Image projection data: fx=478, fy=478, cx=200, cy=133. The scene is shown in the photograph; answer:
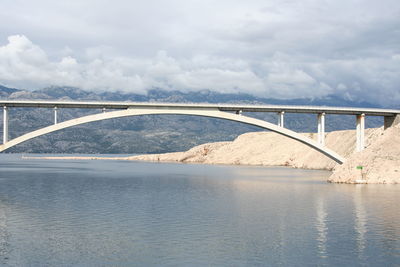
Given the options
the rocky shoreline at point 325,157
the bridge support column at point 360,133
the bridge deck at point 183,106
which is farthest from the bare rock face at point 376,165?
the bridge deck at point 183,106

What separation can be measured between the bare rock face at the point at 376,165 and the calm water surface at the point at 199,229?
1412 centimetres

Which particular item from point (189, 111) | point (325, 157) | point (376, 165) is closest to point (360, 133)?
point (376, 165)

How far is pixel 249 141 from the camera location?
17475 centimetres

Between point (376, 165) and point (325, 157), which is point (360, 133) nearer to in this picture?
point (376, 165)

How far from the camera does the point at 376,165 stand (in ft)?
237

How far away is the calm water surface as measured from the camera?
85.9 ft

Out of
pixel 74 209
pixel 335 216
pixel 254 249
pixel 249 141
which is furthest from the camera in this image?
pixel 249 141

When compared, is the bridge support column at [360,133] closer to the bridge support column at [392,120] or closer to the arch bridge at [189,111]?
the arch bridge at [189,111]

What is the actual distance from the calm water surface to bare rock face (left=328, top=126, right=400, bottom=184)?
1412 cm

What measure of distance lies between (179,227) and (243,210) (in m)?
10.7

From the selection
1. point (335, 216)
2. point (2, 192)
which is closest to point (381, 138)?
point (335, 216)

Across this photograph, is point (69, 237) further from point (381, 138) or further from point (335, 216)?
point (381, 138)

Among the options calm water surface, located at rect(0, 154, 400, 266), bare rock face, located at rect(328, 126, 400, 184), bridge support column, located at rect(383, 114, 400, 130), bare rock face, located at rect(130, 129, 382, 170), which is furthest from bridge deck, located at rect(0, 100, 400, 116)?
bare rock face, located at rect(130, 129, 382, 170)

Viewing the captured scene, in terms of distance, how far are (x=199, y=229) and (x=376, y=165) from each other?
1838 inches
